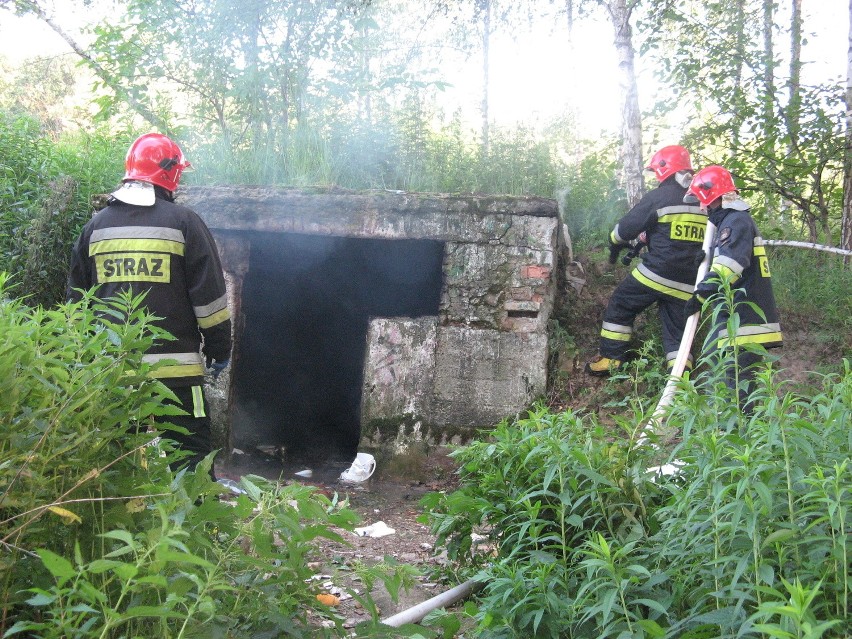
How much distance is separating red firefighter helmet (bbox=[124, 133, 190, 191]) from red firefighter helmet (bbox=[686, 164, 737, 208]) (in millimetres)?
3740

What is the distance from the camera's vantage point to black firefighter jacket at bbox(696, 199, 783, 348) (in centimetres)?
534

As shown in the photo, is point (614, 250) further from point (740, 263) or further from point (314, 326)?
point (314, 326)

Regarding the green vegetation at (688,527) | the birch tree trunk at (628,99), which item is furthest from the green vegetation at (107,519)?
the birch tree trunk at (628,99)

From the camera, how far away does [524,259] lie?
624 centimetres

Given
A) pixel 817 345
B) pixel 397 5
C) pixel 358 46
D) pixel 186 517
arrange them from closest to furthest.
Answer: pixel 186 517 < pixel 817 345 < pixel 358 46 < pixel 397 5

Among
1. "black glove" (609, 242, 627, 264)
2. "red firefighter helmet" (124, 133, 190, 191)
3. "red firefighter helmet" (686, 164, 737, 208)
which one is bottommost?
"black glove" (609, 242, 627, 264)

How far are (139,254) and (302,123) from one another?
394 cm

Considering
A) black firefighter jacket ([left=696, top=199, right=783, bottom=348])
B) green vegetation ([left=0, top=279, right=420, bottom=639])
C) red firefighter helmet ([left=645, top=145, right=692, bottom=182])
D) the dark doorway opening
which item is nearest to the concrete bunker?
the dark doorway opening

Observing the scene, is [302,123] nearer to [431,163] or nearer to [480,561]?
[431,163]

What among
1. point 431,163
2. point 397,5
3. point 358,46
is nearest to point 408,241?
point 431,163

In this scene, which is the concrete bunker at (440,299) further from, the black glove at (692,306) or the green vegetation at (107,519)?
the green vegetation at (107,519)

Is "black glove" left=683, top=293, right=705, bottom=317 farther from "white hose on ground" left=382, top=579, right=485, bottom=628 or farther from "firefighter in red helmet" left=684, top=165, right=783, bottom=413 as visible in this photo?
"white hose on ground" left=382, top=579, right=485, bottom=628

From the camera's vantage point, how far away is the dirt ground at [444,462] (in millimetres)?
4448

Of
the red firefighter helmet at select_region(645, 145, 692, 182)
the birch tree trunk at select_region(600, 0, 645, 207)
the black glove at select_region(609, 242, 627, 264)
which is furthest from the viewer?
the birch tree trunk at select_region(600, 0, 645, 207)
